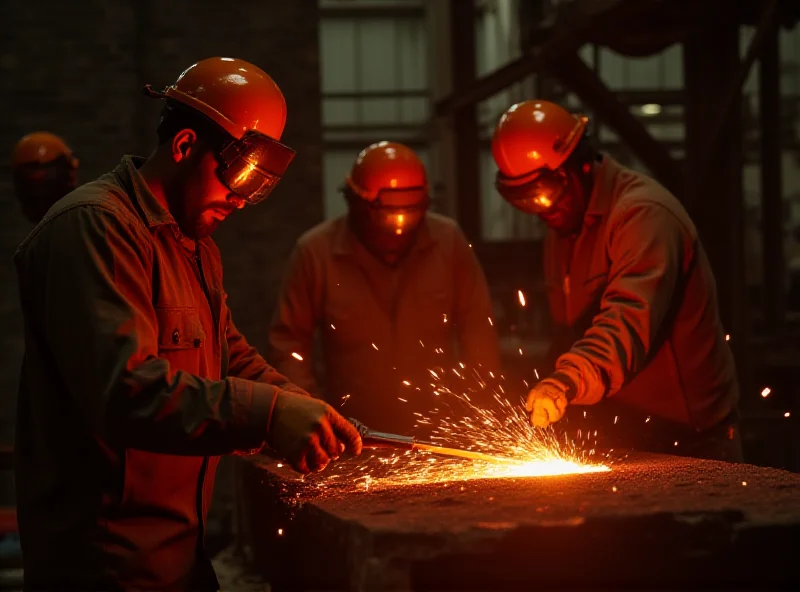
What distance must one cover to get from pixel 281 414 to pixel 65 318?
52 cm

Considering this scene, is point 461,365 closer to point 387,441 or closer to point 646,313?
point 646,313

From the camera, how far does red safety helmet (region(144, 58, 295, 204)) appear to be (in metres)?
2.55

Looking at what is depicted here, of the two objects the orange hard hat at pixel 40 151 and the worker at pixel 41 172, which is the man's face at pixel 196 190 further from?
the orange hard hat at pixel 40 151

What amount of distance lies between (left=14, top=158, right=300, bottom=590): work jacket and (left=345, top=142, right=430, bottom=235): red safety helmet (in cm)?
234

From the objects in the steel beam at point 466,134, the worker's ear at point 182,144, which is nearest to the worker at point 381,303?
the worker's ear at point 182,144

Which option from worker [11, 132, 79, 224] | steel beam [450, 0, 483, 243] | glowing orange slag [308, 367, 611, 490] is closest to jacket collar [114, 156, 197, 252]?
glowing orange slag [308, 367, 611, 490]

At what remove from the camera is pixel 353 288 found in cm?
480

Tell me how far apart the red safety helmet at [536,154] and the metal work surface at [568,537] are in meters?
1.52

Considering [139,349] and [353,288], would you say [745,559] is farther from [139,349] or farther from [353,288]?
[353,288]

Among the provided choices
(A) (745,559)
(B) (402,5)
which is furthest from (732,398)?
(B) (402,5)

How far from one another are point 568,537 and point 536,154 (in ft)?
6.57

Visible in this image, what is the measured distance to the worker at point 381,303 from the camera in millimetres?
4770

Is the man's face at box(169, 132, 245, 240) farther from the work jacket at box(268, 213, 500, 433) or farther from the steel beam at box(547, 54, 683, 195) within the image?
the steel beam at box(547, 54, 683, 195)

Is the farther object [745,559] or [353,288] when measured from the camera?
[353,288]
